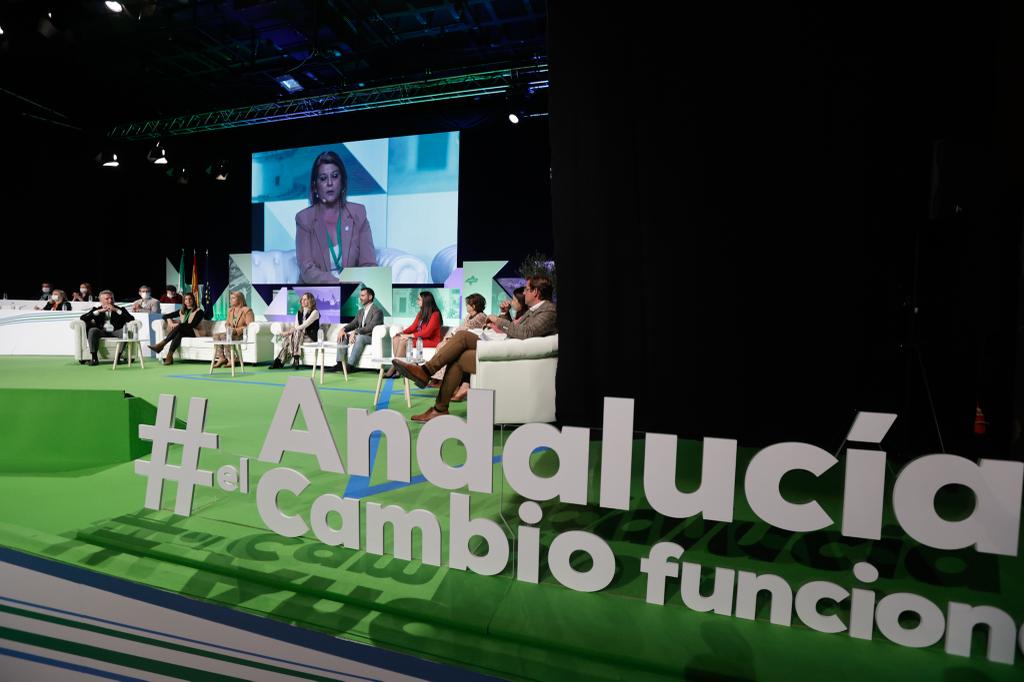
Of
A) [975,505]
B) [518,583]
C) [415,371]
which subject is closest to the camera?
[975,505]

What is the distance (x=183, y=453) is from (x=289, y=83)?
8467 millimetres

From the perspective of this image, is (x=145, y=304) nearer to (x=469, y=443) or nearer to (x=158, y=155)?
(x=158, y=155)

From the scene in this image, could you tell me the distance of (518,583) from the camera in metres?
1.76

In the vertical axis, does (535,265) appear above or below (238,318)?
above

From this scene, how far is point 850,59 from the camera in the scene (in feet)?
7.51

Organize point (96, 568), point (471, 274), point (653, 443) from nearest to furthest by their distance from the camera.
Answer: point (653, 443)
point (96, 568)
point (471, 274)

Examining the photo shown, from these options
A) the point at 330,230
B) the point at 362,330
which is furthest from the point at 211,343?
the point at 362,330

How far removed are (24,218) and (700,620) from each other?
13.9m

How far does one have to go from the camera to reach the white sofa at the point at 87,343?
7.95 meters

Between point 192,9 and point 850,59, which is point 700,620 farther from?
point 192,9

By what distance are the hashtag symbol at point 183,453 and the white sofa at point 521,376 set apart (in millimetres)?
1379

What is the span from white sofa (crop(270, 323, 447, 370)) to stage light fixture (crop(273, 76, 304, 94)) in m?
3.90

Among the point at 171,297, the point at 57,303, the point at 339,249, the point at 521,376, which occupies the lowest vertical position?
the point at 521,376

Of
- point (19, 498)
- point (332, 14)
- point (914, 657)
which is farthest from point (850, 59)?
point (332, 14)
